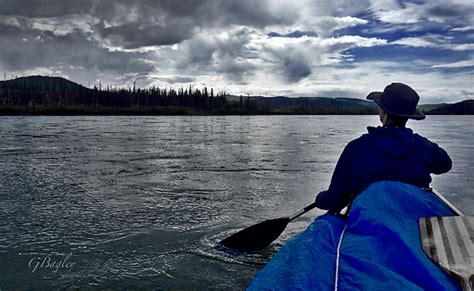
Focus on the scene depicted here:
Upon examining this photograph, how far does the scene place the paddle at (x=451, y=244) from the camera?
80.8 inches

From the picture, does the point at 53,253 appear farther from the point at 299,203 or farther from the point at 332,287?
the point at 299,203

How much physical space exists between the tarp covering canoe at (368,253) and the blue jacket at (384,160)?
13.8 inches

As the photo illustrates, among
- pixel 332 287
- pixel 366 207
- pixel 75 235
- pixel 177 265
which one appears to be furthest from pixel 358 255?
pixel 75 235

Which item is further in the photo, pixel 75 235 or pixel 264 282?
pixel 75 235

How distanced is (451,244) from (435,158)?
1.37 m

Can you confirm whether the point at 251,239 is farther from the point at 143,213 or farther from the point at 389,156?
the point at 389,156

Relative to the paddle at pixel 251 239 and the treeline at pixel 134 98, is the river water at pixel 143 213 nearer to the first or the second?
the paddle at pixel 251 239

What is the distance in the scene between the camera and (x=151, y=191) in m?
8.33

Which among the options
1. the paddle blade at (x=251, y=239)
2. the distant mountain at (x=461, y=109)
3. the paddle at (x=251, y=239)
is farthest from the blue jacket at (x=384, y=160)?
the distant mountain at (x=461, y=109)

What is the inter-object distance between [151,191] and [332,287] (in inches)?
264

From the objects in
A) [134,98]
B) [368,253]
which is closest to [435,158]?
[368,253]

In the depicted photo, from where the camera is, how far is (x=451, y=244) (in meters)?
2.33

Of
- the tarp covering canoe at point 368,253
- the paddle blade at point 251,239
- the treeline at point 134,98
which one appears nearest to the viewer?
the tarp covering canoe at point 368,253

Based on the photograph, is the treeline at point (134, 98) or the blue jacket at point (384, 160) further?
the treeline at point (134, 98)
